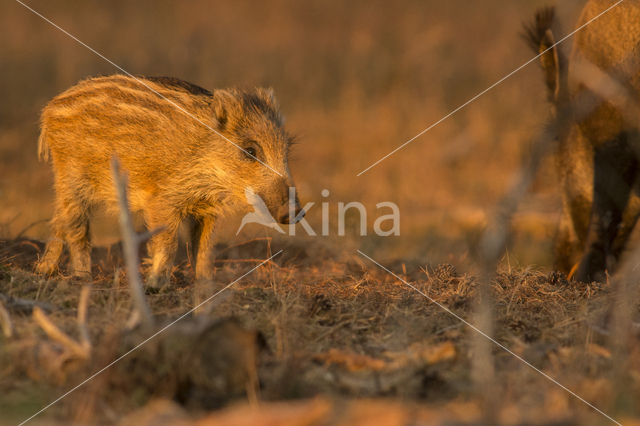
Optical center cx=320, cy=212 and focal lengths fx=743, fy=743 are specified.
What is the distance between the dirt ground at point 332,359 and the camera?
240cm

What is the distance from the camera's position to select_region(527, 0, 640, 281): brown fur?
4543mm

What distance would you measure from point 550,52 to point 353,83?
25.4 feet

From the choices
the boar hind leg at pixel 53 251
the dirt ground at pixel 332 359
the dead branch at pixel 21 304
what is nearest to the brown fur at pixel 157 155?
the boar hind leg at pixel 53 251

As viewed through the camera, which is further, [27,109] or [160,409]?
[27,109]

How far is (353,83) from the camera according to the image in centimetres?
1257

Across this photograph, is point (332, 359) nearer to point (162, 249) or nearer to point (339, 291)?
Answer: point (339, 291)

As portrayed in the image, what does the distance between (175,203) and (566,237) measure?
8.62 feet

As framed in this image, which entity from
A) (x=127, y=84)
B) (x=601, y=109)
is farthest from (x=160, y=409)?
(x=601, y=109)

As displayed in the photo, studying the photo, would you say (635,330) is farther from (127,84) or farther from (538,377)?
(127,84)

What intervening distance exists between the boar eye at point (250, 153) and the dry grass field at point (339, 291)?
58cm

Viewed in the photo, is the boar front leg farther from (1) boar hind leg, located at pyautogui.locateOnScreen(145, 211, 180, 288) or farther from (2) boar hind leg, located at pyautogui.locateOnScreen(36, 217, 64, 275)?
(2) boar hind leg, located at pyautogui.locateOnScreen(36, 217, 64, 275)

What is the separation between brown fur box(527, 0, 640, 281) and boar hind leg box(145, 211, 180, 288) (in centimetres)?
248

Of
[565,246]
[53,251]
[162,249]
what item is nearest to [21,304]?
[162,249]

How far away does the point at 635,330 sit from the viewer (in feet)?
10.3
